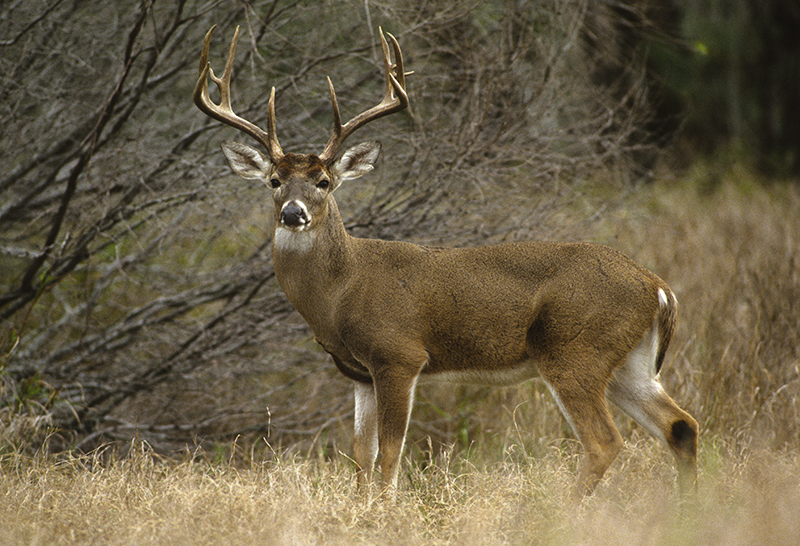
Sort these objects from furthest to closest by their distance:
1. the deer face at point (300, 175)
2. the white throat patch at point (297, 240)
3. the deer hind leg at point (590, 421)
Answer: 1. the white throat patch at point (297, 240)
2. the deer face at point (300, 175)
3. the deer hind leg at point (590, 421)

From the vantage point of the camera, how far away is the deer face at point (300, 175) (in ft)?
14.8

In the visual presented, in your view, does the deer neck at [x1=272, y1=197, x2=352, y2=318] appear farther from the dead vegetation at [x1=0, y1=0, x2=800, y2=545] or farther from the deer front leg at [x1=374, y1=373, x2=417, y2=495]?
the dead vegetation at [x1=0, y1=0, x2=800, y2=545]

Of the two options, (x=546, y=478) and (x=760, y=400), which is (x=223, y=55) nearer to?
(x=546, y=478)

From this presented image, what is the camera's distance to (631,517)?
157 inches

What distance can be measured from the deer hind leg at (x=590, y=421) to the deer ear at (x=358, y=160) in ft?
5.55

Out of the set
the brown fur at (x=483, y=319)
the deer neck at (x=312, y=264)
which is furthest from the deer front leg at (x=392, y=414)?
the deer neck at (x=312, y=264)

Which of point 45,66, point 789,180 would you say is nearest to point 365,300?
point 45,66

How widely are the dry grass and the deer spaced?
0.79 feet

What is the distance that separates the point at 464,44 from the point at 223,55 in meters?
1.85

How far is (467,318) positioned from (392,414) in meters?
0.66

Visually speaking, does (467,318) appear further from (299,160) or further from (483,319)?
(299,160)

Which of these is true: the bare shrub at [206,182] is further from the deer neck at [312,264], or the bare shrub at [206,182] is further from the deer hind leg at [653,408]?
the deer hind leg at [653,408]

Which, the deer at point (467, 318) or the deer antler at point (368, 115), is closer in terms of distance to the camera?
the deer at point (467, 318)

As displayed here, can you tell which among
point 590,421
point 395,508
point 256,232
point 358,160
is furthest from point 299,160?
point 256,232
